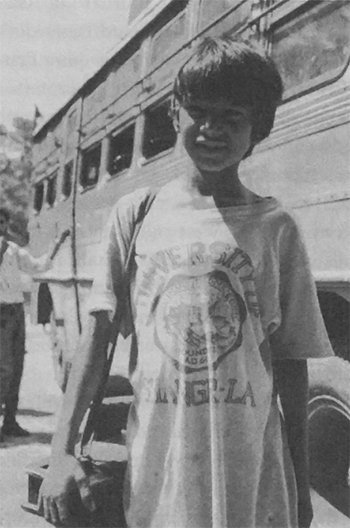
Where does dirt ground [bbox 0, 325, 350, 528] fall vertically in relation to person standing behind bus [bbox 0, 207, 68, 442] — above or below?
below

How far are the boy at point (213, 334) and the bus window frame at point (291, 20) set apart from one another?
1.28 m

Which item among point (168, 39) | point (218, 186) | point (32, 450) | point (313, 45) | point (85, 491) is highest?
point (168, 39)

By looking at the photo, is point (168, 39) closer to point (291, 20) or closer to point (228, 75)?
point (291, 20)

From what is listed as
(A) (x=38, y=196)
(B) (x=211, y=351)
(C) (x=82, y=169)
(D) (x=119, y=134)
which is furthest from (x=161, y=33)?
(A) (x=38, y=196)

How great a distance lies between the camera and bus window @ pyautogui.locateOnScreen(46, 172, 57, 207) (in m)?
6.73

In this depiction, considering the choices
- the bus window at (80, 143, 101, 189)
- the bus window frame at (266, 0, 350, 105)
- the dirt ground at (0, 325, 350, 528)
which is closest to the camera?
the bus window frame at (266, 0, 350, 105)

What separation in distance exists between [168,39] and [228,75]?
2.64 metres

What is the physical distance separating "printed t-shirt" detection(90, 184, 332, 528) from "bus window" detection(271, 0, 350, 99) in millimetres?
1390

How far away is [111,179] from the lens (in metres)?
4.48

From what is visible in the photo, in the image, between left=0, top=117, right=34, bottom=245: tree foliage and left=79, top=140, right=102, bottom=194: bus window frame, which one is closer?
left=79, top=140, right=102, bottom=194: bus window frame

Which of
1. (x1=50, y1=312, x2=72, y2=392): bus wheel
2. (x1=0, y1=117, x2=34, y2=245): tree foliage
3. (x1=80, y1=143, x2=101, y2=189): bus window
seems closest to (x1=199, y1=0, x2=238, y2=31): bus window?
(x1=80, y1=143, x2=101, y2=189): bus window

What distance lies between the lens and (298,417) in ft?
3.63

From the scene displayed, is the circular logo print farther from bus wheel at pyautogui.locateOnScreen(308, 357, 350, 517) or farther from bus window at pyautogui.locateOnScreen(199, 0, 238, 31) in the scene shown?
bus window at pyautogui.locateOnScreen(199, 0, 238, 31)

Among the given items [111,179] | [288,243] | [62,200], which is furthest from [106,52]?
[288,243]
